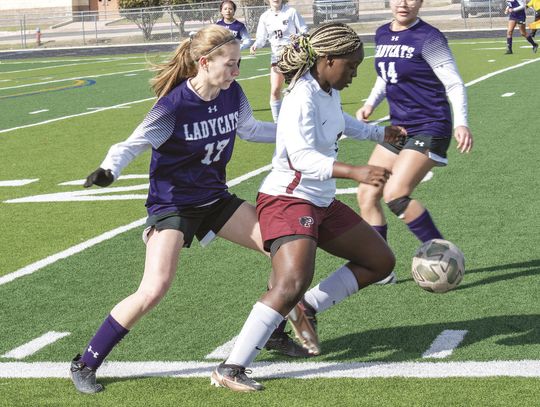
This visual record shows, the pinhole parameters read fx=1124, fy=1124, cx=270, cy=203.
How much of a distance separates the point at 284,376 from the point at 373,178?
1.23 metres

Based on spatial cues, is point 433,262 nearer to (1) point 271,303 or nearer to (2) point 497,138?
(1) point 271,303

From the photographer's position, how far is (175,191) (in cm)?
592

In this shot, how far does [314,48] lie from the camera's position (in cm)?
556

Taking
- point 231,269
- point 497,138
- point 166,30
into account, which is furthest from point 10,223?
point 166,30

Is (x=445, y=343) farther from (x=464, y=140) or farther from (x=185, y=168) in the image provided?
(x=185, y=168)

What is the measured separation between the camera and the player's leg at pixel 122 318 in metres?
5.55

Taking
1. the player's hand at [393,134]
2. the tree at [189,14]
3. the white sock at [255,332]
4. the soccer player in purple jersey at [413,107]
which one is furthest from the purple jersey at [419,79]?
the tree at [189,14]

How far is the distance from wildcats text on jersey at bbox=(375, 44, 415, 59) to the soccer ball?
170 cm

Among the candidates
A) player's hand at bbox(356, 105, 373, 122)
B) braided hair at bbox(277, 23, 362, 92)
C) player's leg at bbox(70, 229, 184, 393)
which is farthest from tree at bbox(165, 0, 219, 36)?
player's leg at bbox(70, 229, 184, 393)

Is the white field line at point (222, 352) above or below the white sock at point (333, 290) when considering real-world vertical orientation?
below

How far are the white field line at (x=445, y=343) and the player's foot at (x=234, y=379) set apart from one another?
1021 mm

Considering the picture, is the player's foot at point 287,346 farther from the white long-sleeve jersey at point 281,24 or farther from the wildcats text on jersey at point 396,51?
the white long-sleeve jersey at point 281,24

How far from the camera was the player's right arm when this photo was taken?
545 cm

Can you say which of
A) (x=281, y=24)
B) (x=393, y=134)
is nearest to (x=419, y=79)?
(x=393, y=134)
